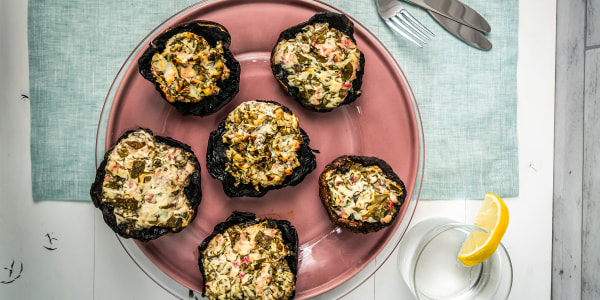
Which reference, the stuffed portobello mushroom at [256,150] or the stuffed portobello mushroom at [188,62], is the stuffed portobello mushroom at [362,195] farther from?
the stuffed portobello mushroom at [188,62]

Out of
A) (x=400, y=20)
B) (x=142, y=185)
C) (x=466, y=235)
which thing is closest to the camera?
(x=142, y=185)

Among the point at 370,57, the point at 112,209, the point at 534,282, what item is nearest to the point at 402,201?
the point at 370,57

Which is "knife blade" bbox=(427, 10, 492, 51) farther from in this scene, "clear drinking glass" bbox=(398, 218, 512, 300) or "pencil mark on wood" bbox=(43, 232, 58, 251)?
"pencil mark on wood" bbox=(43, 232, 58, 251)

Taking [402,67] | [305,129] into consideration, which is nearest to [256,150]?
[305,129]

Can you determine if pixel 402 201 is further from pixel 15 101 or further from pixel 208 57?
pixel 15 101

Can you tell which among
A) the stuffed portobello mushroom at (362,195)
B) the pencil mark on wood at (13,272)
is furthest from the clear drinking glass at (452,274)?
the pencil mark on wood at (13,272)

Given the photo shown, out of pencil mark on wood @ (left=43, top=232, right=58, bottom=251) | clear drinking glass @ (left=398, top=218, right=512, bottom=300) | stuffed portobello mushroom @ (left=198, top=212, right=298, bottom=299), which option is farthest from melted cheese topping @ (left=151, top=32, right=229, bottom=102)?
clear drinking glass @ (left=398, top=218, right=512, bottom=300)

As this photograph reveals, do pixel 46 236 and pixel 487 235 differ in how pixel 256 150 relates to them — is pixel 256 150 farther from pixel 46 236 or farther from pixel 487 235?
pixel 46 236
